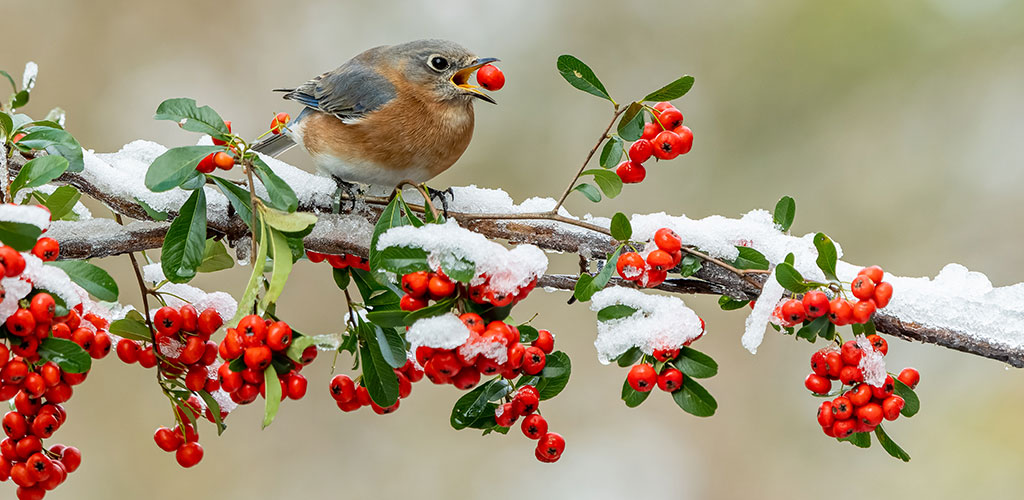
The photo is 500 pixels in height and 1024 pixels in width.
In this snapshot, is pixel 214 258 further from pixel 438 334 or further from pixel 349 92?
pixel 349 92

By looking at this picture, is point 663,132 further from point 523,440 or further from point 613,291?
point 523,440

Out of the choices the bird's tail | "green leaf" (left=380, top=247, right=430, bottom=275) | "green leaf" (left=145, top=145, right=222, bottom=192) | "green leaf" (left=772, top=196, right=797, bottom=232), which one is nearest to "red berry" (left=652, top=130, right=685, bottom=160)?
"green leaf" (left=772, top=196, right=797, bottom=232)

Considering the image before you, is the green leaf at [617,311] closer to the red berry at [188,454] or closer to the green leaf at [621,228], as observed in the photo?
the green leaf at [621,228]

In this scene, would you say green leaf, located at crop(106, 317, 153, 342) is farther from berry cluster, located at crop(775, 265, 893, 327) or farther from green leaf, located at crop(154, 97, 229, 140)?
berry cluster, located at crop(775, 265, 893, 327)

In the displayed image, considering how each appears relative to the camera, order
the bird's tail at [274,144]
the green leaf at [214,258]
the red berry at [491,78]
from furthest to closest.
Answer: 1. the bird's tail at [274,144]
2. the red berry at [491,78]
3. the green leaf at [214,258]

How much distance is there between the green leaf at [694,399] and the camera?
3.85 ft

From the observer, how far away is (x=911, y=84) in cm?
365

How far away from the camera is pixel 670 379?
1.17 meters

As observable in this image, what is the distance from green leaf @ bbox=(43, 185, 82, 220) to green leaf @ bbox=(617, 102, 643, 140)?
2.90 feet

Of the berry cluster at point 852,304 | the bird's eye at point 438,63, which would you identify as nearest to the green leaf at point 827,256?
the berry cluster at point 852,304

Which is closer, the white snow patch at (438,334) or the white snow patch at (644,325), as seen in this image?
the white snow patch at (438,334)

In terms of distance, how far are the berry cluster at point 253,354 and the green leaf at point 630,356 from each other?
438mm

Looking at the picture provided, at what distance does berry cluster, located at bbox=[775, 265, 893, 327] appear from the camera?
1.11 meters

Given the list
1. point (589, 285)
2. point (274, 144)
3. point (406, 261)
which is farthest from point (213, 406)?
point (274, 144)
